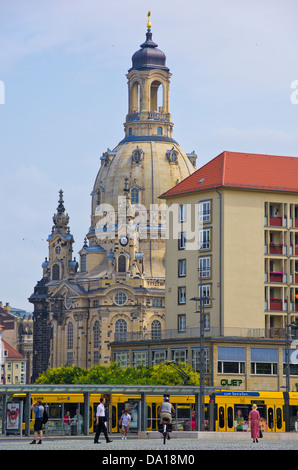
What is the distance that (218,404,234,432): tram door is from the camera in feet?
262

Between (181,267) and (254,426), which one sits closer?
(254,426)

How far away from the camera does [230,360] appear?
337 ft

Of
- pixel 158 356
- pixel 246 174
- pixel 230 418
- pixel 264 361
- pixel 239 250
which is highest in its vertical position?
pixel 246 174

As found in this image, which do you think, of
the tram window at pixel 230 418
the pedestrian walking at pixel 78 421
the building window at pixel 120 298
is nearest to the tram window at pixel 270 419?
the tram window at pixel 230 418

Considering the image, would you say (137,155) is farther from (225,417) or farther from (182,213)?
(225,417)

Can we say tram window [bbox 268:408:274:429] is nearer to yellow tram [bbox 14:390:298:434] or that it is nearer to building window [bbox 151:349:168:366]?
yellow tram [bbox 14:390:298:434]

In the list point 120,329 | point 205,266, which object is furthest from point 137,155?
point 205,266

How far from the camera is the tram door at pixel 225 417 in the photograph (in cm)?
8000

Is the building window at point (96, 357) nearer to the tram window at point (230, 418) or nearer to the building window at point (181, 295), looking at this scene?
the building window at point (181, 295)

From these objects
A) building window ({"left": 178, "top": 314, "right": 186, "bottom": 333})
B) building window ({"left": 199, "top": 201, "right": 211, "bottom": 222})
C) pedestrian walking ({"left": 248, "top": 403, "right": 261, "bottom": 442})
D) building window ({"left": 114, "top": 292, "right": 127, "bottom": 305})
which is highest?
building window ({"left": 114, "top": 292, "right": 127, "bottom": 305})

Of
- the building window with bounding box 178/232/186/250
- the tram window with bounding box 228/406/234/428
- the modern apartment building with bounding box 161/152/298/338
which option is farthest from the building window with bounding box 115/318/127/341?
the tram window with bounding box 228/406/234/428

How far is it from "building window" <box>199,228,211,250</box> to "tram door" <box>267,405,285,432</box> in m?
28.1

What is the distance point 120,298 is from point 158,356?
7176 centimetres
